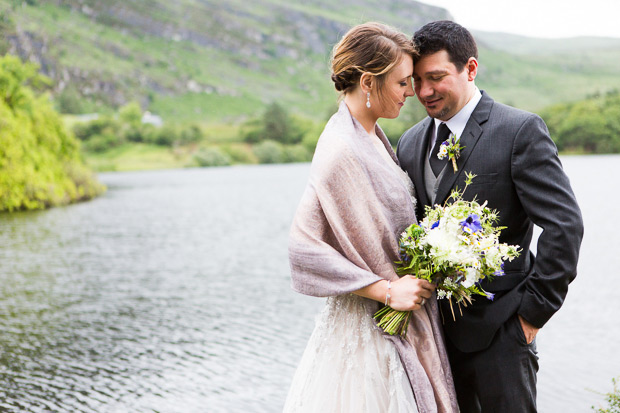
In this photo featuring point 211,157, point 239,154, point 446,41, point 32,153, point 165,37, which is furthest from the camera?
point 165,37

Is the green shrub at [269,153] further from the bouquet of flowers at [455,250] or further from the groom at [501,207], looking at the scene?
the bouquet of flowers at [455,250]

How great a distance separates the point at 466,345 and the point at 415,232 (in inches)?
25.2

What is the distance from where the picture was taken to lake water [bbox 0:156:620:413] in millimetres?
6715

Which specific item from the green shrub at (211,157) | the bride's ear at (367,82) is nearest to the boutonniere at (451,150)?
the bride's ear at (367,82)

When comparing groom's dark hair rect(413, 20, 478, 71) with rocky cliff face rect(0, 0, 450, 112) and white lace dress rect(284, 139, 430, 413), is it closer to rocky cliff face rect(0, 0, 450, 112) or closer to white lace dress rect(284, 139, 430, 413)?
white lace dress rect(284, 139, 430, 413)

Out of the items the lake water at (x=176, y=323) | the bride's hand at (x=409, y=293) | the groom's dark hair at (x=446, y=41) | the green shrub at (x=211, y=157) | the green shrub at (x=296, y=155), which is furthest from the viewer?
the green shrub at (x=296, y=155)

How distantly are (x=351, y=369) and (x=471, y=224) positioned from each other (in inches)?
31.6

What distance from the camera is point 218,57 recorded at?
502 feet

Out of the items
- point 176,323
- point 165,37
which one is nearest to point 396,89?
point 176,323

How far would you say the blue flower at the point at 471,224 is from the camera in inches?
95.5

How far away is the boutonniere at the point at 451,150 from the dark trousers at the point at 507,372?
2.37ft

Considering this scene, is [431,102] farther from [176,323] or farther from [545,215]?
[176,323]

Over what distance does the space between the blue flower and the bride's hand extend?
28 centimetres

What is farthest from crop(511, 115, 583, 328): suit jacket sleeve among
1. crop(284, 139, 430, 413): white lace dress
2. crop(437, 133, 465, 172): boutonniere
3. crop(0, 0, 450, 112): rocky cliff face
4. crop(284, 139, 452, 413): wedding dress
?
crop(0, 0, 450, 112): rocky cliff face
